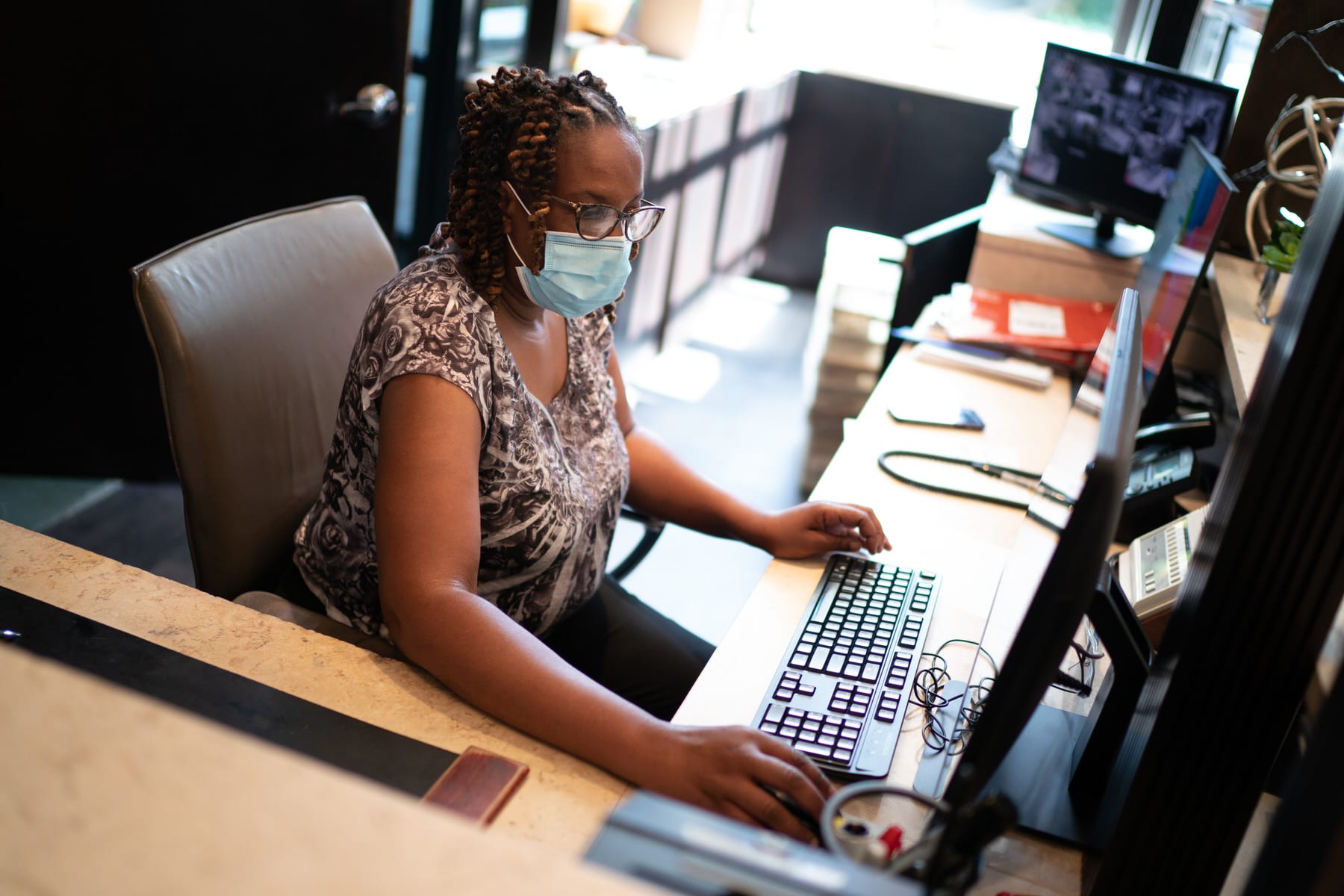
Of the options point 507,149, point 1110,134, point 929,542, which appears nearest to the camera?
point 507,149

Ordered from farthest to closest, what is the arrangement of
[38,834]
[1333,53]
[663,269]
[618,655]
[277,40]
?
[663,269], [277,40], [1333,53], [618,655], [38,834]

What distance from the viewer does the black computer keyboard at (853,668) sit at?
1.07 meters

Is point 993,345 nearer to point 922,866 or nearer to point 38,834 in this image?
point 922,866

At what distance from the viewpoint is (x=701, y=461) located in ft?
10.6

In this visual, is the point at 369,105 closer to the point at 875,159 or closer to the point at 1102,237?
the point at 1102,237

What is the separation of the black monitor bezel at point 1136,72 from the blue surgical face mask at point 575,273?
4.74 ft

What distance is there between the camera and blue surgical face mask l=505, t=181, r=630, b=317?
126 centimetres

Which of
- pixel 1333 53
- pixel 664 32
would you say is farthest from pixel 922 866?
pixel 664 32

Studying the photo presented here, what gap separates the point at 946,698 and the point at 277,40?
1.91 meters

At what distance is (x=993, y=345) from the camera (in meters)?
2.23

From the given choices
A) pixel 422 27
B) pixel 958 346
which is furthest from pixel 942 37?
pixel 958 346

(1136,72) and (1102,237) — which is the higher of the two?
(1136,72)

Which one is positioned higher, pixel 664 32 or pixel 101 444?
pixel 664 32

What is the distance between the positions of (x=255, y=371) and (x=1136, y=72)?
1995mm
